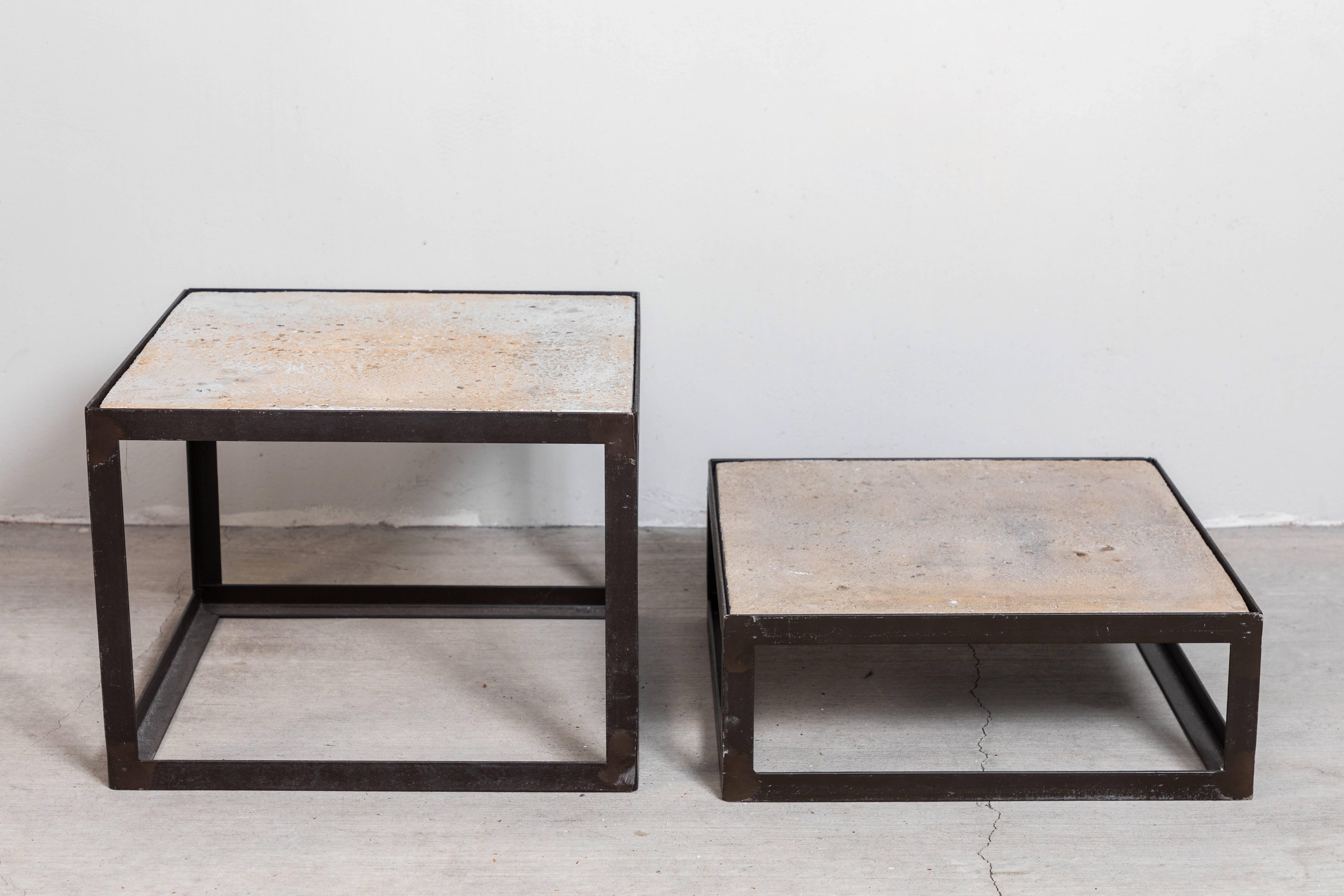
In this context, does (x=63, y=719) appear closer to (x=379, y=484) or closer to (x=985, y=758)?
(x=379, y=484)

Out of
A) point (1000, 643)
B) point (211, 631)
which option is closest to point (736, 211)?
point (1000, 643)

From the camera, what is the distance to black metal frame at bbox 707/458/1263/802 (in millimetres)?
2100

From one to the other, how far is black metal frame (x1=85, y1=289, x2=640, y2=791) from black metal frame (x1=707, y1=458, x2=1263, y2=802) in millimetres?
162

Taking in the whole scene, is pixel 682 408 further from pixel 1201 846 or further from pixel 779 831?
pixel 1201 846

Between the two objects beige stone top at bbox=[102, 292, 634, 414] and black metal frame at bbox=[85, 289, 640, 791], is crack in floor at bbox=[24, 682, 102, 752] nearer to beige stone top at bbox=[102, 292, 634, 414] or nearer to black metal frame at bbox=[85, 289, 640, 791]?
black metal frame at bbox=[85, 289, 640, 791]

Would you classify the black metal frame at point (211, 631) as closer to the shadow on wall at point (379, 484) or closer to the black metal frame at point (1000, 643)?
the black metal frame at point (1000, 643)

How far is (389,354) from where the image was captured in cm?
227

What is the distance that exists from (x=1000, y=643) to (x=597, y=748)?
69cm

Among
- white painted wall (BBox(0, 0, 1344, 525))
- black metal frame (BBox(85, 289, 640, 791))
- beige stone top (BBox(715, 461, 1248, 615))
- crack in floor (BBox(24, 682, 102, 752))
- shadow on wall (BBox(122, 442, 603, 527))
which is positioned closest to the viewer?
black metal frame (BBox(85, 289, 640, 791))

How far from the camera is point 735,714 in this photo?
2156mm

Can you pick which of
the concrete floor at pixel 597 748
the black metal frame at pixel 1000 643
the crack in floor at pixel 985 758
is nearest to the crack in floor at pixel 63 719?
the concrete floor at pixel 597 748

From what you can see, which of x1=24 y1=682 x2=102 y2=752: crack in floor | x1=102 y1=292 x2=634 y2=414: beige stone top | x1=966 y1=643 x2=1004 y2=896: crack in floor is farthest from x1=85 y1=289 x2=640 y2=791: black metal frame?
x1=966 y1=643 x2=1004 y2=896: crack in floor

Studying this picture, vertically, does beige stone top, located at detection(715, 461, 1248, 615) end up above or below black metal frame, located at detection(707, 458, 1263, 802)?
above

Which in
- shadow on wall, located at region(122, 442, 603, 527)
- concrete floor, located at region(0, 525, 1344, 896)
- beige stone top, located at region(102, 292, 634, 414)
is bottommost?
concrete floor, located at region(0, 525, 1344, 896)
